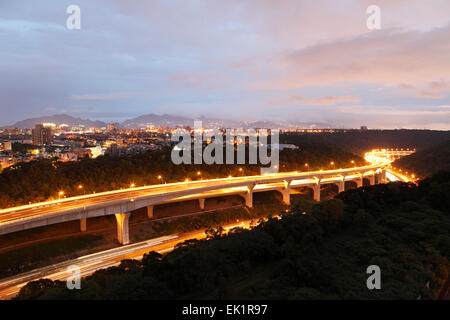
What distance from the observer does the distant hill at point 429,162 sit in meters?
60.0

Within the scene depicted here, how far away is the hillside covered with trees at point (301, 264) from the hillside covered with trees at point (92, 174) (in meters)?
16.4

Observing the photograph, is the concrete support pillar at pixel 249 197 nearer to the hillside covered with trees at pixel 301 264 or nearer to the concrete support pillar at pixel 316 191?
the hillside covered with trees at pixel 301 264

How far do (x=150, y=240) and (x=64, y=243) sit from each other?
7.55m

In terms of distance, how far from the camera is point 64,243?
25938 mm

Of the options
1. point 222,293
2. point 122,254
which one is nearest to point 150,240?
point 122,254

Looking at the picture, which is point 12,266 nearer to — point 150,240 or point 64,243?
point 64,243

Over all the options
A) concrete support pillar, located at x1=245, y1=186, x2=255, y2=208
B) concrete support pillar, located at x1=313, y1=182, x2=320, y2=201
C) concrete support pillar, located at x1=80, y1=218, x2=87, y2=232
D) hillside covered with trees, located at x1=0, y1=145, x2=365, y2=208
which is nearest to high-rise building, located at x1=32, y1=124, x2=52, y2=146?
hillside covered with trees, located at x1=0, y1=145, x2=365, y2=208

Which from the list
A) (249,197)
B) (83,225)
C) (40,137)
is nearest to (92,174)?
(83,225)

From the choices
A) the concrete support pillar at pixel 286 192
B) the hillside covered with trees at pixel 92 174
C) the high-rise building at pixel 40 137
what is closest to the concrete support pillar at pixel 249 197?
the hillside covered with trees at pixel 92 174

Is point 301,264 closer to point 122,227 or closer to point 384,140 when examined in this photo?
point 122,227

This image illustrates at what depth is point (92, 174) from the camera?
1375 inches

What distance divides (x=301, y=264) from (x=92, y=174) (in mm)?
28713
